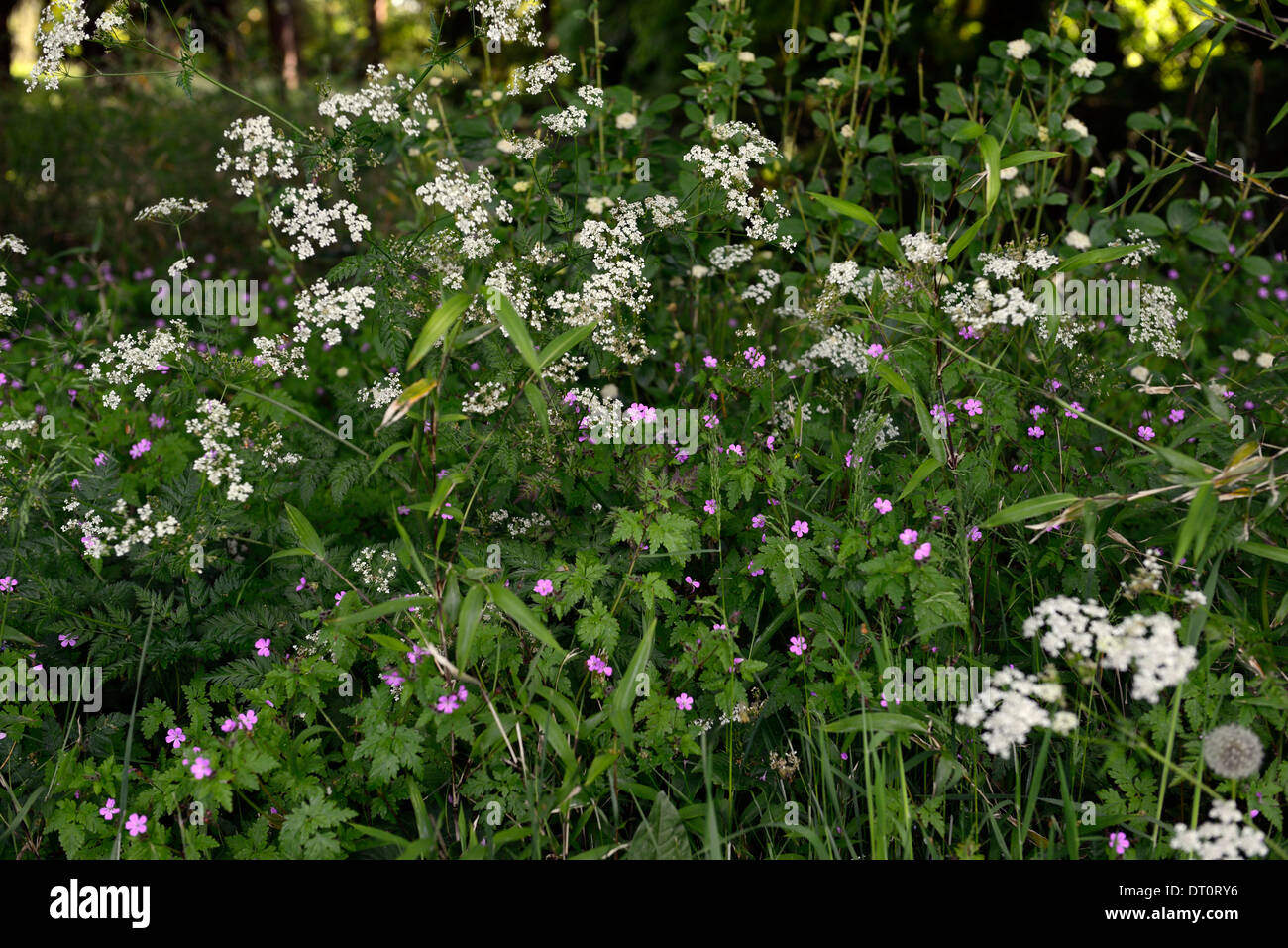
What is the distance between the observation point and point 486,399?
233 centimetres

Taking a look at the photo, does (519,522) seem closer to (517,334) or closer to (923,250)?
(517,334)

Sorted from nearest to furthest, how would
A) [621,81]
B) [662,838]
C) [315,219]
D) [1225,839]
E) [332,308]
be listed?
[1225,839] < [662,838] < [332,308] < [315,219] < [621,81]

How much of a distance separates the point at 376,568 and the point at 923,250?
1519 mm

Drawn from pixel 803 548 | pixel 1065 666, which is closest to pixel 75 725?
pixel 803 548

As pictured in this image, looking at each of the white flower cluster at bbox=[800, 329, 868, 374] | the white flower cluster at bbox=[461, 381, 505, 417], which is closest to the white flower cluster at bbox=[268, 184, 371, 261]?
the white flower cluster at bbox=[461, 381, 505, 417]

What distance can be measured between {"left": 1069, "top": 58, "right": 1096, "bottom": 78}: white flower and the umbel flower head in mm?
2329

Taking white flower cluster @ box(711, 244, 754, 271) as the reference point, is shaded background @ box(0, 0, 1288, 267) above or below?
above

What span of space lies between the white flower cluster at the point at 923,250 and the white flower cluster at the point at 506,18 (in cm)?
109

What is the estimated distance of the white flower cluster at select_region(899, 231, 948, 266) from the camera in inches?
85.5

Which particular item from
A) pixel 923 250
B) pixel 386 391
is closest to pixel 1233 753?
pixel 923 250

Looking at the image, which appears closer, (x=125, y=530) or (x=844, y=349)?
(x=125, y=530)

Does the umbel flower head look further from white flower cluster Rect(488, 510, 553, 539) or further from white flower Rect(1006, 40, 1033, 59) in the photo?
white flower Rect(1006, 40, 1033, 59)

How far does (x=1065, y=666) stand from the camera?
2334 mm

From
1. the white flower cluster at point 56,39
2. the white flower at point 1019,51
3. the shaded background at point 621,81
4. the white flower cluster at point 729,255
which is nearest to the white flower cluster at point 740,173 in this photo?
the white flower cluster at point 729,255
